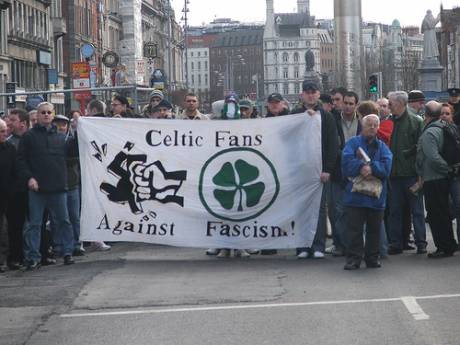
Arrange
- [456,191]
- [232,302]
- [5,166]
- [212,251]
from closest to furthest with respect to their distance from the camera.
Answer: [232,302] → [5,166] → [456,191] → [212,251]

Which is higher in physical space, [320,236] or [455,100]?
[455,100]

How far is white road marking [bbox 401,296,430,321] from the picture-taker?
10109 mm

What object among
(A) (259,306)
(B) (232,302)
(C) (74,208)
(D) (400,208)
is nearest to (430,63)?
(D) (400,208)

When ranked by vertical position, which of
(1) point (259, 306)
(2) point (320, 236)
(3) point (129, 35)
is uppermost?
(3) point (129, 35)

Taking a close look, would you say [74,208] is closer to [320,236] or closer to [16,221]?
[16,221]

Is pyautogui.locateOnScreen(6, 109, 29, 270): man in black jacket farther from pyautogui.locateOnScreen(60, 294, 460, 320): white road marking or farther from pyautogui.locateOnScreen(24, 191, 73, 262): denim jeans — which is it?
pyautogui.locateOnScreen(60, 294, 460, 320): white road marking

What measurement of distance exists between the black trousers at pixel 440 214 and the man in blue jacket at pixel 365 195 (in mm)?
933

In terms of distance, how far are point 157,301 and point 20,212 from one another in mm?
3867

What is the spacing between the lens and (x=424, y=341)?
908cm

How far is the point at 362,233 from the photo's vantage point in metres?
13.7

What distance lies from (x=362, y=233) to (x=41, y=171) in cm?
394

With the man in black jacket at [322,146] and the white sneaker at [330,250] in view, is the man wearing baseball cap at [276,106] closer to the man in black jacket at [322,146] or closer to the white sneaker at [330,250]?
the man in black jacket at [322,146]

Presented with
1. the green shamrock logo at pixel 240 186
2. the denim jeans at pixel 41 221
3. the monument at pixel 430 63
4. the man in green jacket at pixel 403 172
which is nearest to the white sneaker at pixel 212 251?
the green shamrock logo at pixel 240 186

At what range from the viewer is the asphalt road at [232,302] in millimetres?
9602
